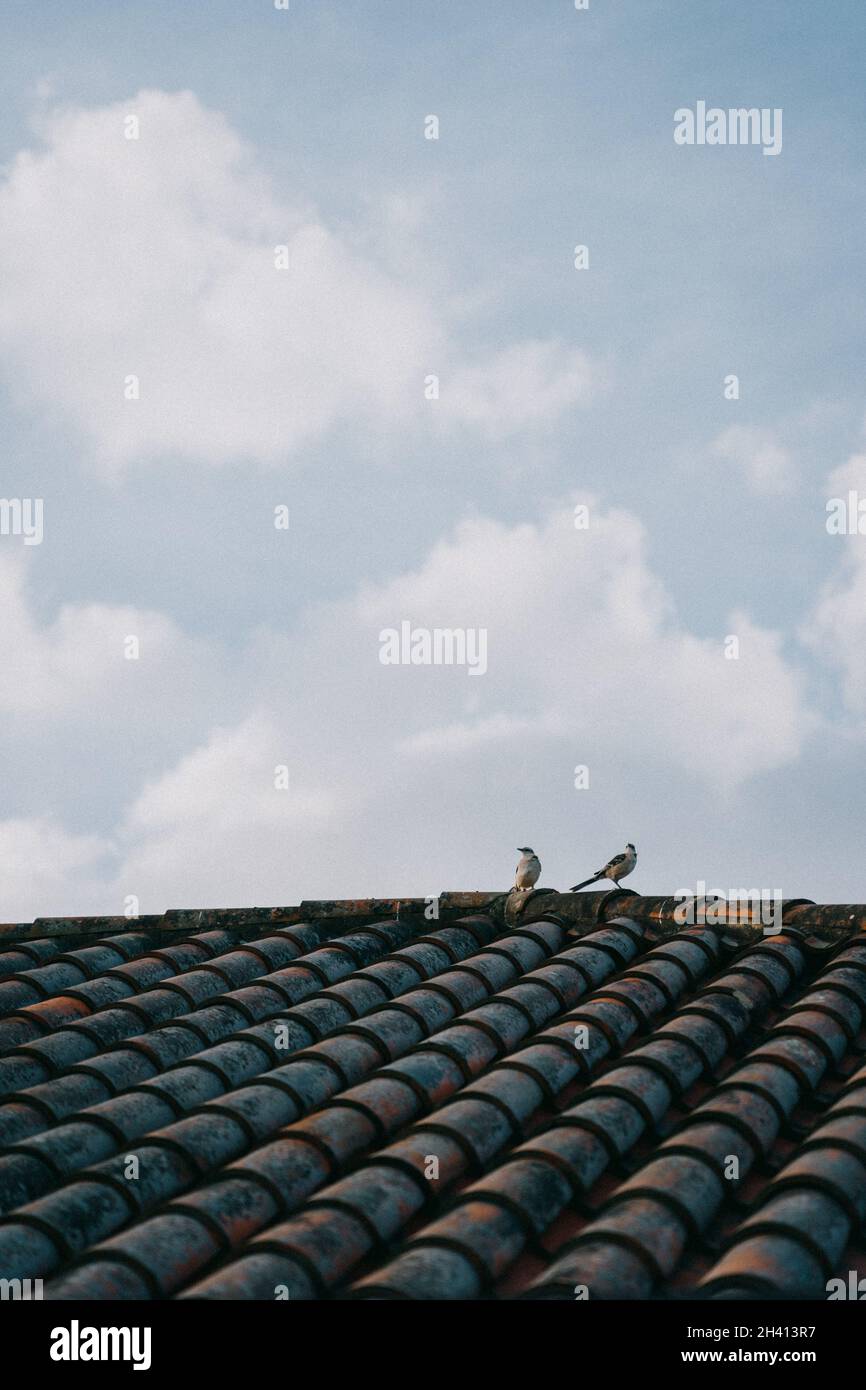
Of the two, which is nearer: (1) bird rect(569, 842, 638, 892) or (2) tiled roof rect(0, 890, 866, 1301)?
(2) tiled roof rect(0, 890, 866, 1301)

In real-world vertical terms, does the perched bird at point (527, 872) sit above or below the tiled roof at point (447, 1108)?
above

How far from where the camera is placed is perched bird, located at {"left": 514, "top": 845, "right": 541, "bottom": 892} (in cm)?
982

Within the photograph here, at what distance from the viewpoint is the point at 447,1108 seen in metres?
6.11

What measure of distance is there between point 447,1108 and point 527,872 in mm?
3833

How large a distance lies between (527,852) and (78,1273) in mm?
5690

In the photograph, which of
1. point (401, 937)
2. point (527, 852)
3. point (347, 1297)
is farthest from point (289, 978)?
point (347, 1297)

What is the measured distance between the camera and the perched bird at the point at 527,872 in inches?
387

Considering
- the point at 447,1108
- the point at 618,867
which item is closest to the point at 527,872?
the point at 618,867

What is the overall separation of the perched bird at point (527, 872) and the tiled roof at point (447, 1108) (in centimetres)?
20

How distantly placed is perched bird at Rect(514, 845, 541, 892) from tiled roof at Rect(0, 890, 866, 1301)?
203 mm

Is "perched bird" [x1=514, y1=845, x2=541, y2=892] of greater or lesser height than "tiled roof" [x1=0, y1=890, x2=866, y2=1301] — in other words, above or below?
above
